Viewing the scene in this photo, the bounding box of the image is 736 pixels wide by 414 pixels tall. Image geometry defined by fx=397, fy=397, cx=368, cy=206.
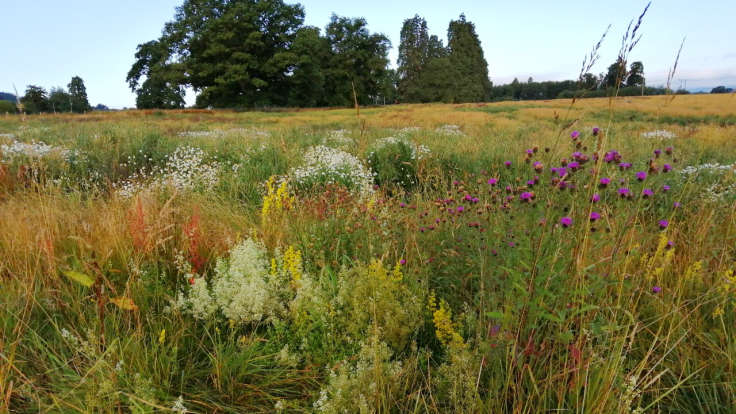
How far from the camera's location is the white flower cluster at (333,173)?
5.31 meters

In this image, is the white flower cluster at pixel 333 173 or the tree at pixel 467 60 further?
the tree at pixel 467 60

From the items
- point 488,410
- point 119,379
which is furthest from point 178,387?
point 488,410

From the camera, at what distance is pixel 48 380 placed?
6.27ft

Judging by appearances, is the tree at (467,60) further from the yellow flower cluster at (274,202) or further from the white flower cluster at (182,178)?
the yellow flower cluster at (274,202)

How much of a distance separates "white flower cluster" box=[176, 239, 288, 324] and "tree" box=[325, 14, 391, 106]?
42.8m

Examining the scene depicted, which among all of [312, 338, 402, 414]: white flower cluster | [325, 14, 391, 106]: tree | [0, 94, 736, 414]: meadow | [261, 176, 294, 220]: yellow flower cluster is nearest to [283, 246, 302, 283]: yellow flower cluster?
[0, 94, 736, 414]: meadow

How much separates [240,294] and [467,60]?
213 ft

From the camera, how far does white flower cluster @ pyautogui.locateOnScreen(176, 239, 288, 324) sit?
223cm

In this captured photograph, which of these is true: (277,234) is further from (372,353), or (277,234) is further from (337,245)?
(372,353)

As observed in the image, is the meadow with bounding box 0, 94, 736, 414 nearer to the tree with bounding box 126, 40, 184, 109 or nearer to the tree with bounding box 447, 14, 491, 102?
the tree with bounding box 126, 40, 184, 109

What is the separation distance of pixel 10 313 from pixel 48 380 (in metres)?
0.45

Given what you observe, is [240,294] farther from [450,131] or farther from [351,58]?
[351,58]

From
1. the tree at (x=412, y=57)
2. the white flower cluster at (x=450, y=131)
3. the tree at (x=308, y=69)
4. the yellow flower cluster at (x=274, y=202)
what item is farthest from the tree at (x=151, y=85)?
the yellow flower cluster at (x=274, y=202)

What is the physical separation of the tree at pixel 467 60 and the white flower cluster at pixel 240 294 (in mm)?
57743
